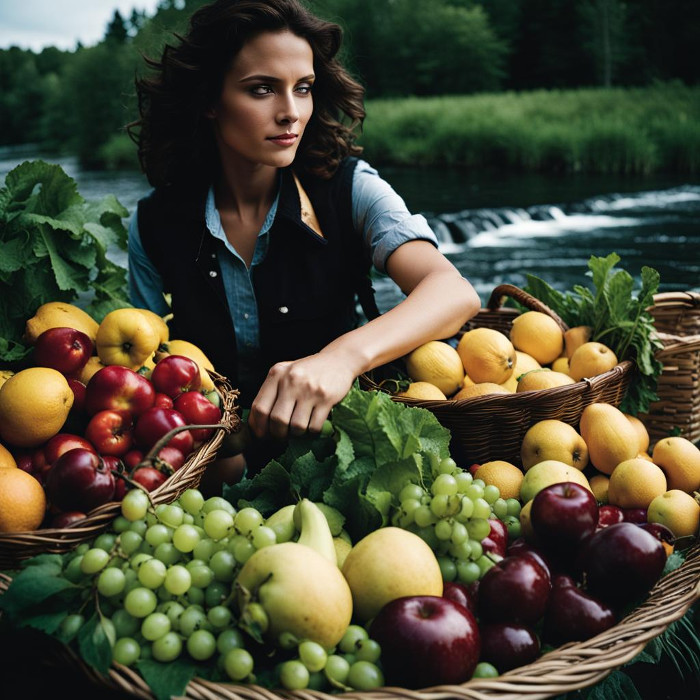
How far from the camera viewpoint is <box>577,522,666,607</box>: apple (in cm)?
114

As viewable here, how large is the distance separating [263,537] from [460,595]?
338mm

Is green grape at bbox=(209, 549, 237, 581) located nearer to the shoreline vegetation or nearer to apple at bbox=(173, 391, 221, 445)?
apple at bbox=(173, 391, 221, 445)

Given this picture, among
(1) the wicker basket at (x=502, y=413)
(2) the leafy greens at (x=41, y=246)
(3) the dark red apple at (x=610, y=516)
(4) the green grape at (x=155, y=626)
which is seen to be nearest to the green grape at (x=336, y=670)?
(4) the green grape at (x=155, y=626)

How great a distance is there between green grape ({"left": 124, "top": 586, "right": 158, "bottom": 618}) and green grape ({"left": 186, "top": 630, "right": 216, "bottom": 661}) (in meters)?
0.08

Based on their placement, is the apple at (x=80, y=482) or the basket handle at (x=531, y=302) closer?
the apple at (x=80, y=482)

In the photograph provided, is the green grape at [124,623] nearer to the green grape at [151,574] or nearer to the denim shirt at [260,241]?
the green grape at [151,574]

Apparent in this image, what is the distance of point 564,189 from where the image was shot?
36.9 ft

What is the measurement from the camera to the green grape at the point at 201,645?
3.25ft

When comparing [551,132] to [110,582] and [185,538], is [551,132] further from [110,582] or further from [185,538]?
[110,582]

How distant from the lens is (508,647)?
1054 millimetres

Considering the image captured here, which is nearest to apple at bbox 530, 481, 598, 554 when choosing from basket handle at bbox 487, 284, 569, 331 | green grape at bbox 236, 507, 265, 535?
green grape at bbox 236, 507, 265, 535

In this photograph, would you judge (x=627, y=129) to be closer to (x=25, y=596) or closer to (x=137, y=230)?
(x=137, y=230)

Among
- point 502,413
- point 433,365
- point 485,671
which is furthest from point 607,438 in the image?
point 485,671

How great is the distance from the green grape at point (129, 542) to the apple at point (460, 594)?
0.51m
